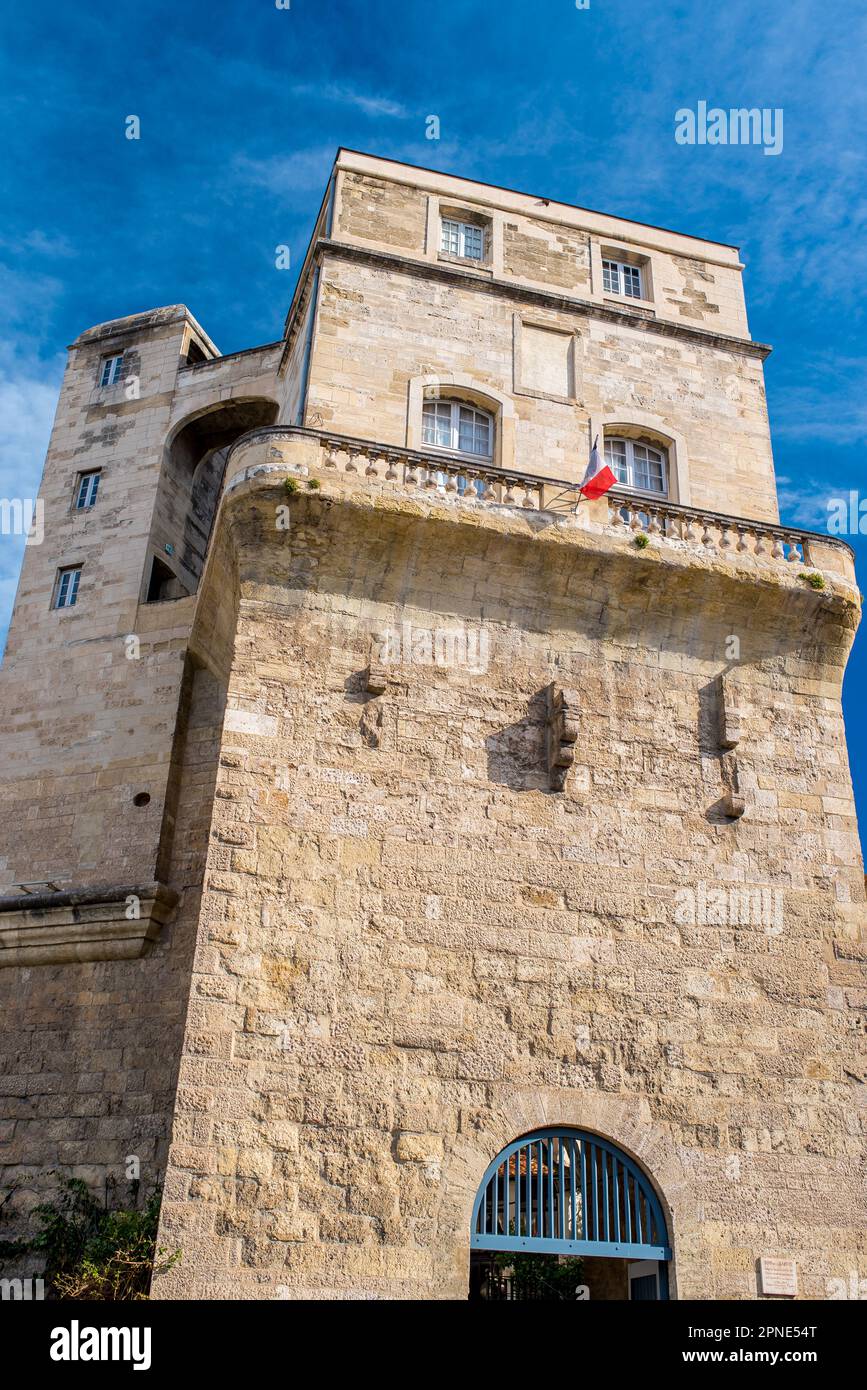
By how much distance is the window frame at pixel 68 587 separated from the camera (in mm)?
17062

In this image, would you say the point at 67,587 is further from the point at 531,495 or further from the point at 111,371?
the point at 531,495

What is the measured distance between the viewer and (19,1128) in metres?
13.1

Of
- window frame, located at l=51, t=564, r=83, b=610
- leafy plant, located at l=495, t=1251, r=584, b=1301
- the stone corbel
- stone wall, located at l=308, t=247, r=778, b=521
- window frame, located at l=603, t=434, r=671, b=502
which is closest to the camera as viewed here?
the stone corbel

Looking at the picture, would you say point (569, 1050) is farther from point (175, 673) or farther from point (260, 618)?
point (175, 673)

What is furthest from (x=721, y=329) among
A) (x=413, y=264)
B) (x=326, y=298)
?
(x=326, y=298)

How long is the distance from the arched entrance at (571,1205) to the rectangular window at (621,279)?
1085cm

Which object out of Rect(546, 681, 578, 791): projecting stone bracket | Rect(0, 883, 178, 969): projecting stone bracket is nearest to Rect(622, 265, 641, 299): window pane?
Rect(546, 681, 578, 791): projecting stone bracket

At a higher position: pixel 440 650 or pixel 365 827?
pixel 440 650

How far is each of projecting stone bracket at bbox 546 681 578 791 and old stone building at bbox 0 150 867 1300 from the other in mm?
59

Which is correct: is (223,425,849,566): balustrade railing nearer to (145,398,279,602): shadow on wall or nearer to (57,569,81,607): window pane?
(145,398,279,602): shadow on wall

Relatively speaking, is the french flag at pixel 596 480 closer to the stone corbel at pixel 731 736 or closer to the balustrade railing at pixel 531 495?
the balustrade railing at pixel 531 495

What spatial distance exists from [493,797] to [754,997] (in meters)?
2.98

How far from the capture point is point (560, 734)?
11.5 meters

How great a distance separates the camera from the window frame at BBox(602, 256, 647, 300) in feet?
53.0
